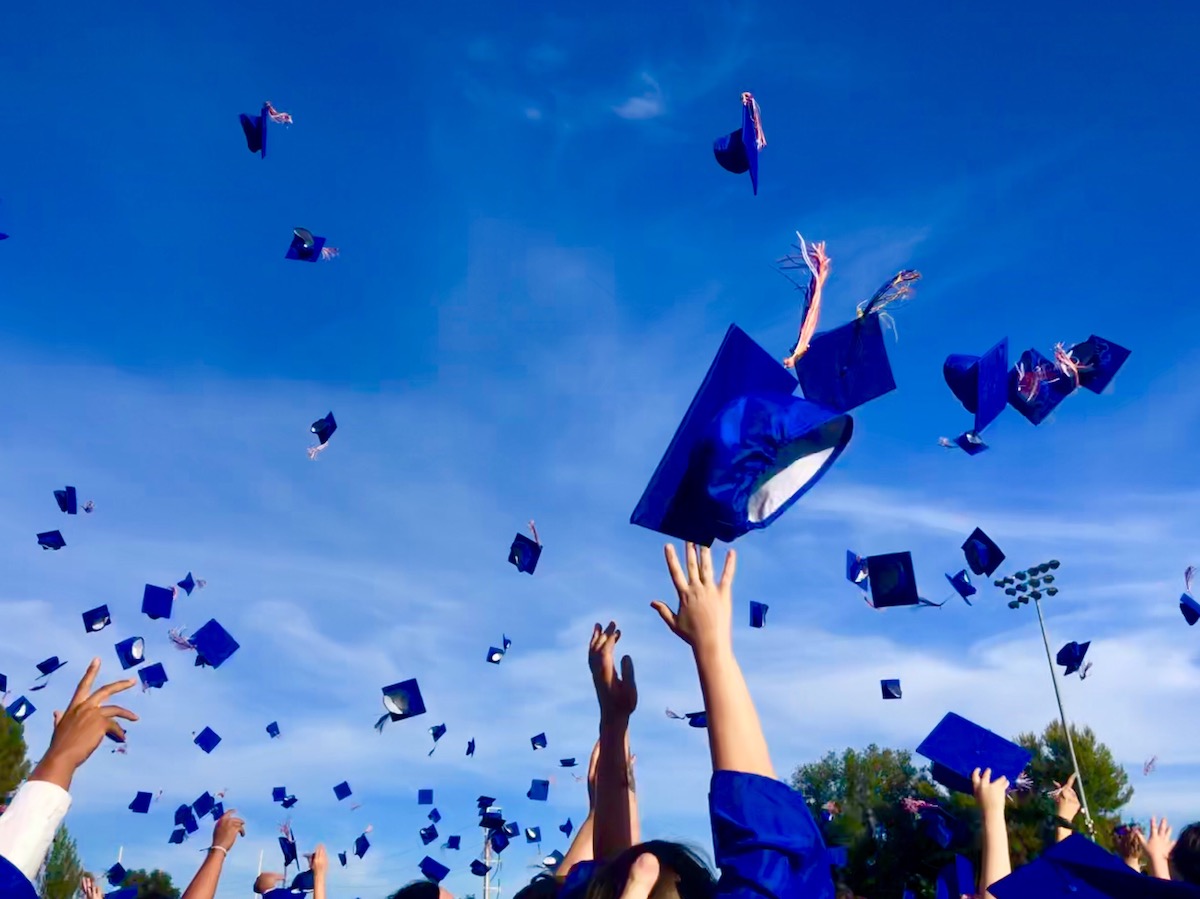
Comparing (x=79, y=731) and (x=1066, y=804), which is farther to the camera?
(x=1066, y=804)

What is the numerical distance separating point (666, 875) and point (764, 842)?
0.24 metres

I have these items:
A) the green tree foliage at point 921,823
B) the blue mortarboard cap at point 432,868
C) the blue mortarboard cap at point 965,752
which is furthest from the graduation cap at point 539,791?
the green tree foliage at point 921,823

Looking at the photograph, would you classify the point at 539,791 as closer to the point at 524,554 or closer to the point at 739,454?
the point at 524,554

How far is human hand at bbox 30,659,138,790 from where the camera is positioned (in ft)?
6.79

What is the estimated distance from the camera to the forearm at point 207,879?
306cm

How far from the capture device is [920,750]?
393 cm

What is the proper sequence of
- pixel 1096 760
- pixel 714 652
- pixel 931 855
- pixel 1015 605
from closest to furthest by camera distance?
pixel 714 652 → pixel 1015 605 → pixel 931 855 → pixel 1096 760

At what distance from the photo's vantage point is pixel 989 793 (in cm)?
293

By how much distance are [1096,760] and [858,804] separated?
472 inches

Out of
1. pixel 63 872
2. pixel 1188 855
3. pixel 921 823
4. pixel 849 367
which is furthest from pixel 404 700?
pixel 63 872

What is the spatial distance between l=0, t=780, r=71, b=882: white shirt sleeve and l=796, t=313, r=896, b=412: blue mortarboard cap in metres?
3.02

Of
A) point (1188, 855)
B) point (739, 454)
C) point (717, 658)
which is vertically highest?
point (739, 454)

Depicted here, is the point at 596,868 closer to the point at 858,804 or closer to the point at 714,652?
the point at 714,652

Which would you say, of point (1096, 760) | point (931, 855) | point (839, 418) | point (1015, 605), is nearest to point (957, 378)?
point (839, 418)
